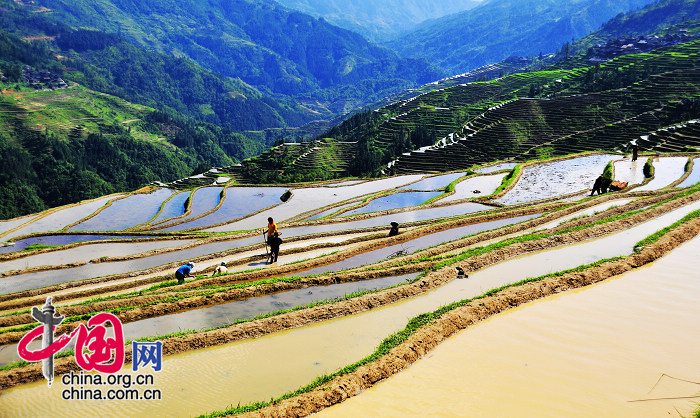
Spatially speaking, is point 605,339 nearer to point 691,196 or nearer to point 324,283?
point 324,283

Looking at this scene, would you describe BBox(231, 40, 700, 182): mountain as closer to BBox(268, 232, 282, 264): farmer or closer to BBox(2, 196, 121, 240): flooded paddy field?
BBox(2, 196, 121, 240): flooded paddy field

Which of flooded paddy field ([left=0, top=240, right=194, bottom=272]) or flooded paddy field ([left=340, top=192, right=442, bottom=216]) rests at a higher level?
flooded paddy field ([left=340, top=192, right=442, bottom=216])

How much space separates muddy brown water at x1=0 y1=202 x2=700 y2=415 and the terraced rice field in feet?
0.14

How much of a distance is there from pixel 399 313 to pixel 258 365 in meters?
3.86

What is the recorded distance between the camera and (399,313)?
35.1ft

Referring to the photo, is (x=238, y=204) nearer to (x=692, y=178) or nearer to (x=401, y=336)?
(x=401, y=336)

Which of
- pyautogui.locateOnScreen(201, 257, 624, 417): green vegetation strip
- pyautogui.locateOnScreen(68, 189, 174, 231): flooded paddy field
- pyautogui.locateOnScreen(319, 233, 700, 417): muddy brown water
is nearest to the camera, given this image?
pyautogui.locateOnScreen(319, 233, 700, 417): muddy brown water

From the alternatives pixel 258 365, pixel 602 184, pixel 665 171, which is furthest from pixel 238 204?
pixel 665 171

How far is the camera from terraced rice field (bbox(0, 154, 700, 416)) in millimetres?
7164

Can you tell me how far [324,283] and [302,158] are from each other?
73.7 m

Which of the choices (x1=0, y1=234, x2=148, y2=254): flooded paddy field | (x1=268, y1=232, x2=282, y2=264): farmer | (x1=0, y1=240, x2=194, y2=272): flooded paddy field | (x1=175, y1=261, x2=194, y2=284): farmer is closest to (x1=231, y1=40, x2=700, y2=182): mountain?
(x1=0, y1=234, x2=148, y2=254): flooded paddy field

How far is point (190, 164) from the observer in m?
180

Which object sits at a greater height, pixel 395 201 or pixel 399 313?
pixel 395 201

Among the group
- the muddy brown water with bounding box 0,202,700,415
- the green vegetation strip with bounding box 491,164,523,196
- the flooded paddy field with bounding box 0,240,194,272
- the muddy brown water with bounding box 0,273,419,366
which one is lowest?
the muddy brown water with bounding box 0,202,700,415
